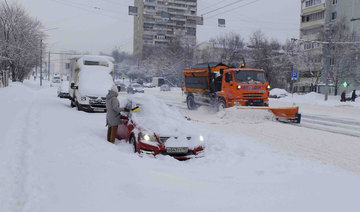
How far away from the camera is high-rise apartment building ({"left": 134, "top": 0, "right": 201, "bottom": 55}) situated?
123625 millimetres

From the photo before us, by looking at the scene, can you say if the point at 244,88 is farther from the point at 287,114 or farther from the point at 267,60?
the point at 267,60

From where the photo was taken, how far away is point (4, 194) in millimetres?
5133

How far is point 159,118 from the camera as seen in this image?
8750 mm

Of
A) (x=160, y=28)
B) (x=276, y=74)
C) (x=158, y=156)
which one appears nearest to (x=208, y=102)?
(x=158, y=156)

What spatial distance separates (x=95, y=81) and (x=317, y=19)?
55.3 metres

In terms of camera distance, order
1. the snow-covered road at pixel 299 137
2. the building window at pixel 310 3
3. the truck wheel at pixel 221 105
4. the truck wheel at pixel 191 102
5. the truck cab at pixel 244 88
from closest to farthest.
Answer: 1. the snow-covered road at pixel 299 137
2. the truck cab at pixel 244 88
3. the truck wheel at pixel 221 105
4. the truck wheel at pixel 191 102
5. the building window at pixel 310 3

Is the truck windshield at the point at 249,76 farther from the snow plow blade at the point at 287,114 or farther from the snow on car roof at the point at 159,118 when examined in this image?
the snow on car roof at the point at 159,118

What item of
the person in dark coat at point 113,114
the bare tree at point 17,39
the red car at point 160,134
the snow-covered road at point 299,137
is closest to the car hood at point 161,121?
the red car at point 160,134

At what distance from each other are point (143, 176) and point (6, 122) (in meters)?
8.71

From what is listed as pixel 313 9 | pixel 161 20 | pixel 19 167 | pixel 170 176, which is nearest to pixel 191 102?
pixel 170 176

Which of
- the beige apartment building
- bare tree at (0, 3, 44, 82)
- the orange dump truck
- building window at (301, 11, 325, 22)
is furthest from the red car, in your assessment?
building window at (301, 11, 325, 22)

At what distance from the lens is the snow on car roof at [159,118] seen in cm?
808

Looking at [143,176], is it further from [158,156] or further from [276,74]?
[276,74]

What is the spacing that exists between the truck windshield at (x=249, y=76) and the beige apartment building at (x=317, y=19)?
34.2 metres
